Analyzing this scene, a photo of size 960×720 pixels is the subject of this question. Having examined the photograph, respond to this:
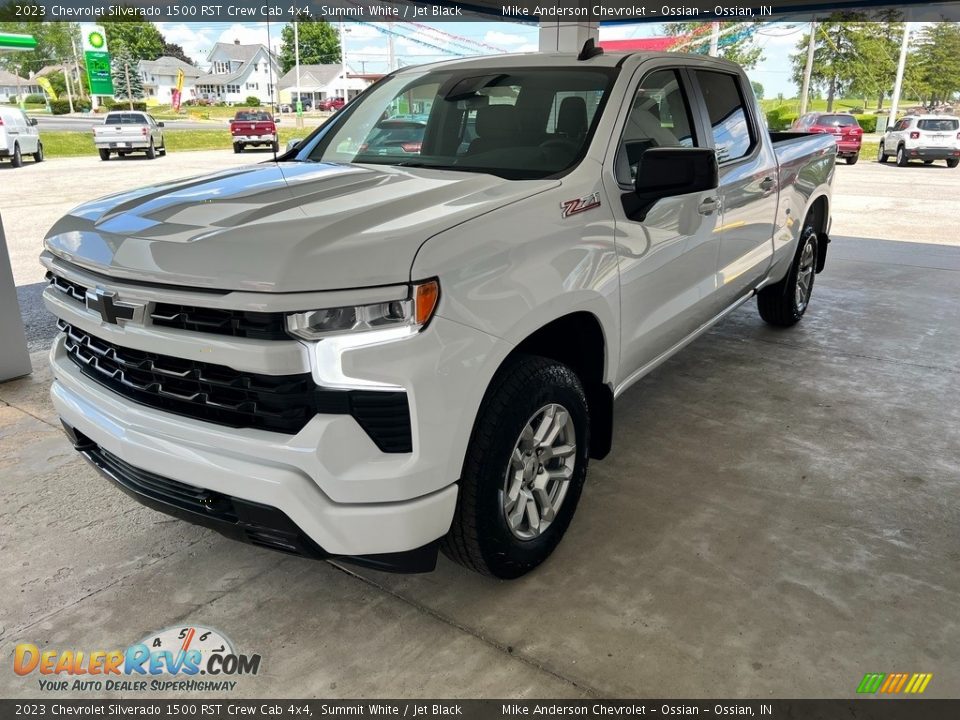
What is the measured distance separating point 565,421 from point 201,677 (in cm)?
141

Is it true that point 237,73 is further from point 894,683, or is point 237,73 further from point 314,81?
point 894,683

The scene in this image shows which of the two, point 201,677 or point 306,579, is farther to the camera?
point 306,579

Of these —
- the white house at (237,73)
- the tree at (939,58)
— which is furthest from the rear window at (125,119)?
the tree at (939,58)

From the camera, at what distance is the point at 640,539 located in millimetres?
2857

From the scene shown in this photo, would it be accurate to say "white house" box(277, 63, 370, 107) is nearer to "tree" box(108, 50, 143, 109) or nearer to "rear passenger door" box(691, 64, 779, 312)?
"tree" box(108, 50, 143, 109)

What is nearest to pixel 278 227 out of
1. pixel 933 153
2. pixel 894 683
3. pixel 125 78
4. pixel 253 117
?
pixel 894 683

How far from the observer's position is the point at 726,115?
155 inches

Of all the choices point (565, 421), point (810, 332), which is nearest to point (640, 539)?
point (565, 421)

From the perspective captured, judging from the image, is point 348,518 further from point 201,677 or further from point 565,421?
point 565,421

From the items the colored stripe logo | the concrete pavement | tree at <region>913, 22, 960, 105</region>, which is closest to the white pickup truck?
the concrete pavement

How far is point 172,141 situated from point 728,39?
95.4ft

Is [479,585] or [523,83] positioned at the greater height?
[523,83]

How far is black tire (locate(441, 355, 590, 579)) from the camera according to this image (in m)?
2.21

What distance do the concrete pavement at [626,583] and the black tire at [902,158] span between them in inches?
868
